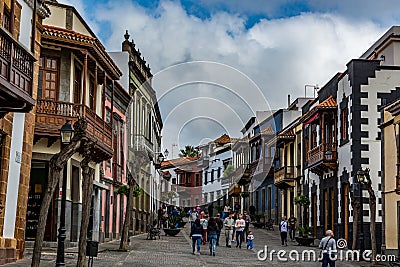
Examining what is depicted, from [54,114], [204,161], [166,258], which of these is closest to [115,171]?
[54,114]

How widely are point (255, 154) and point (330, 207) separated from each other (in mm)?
22695

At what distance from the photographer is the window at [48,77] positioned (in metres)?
24.2

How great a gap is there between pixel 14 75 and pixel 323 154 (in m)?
21.4

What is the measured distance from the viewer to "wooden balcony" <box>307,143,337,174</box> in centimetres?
3244

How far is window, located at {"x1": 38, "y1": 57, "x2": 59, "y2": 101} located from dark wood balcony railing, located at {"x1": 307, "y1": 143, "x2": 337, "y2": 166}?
14.1 m

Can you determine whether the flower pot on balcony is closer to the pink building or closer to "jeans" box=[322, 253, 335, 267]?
the pink building

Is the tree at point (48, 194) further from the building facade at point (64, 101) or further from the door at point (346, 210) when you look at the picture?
the door at point (346, 210)

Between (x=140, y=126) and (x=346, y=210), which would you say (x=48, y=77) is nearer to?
(x=346, y=210)

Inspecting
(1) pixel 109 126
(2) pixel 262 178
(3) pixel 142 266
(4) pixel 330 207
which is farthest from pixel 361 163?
(2) pixel 262 178

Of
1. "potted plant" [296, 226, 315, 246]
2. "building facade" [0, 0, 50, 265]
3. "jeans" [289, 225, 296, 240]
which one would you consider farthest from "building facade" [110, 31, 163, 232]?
"building facade" [0, 0, 50, 265]

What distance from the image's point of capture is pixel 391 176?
24609 millimetres

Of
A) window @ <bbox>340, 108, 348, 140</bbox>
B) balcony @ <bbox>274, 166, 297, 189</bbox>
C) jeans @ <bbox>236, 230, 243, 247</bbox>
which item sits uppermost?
window @ <bbox>340, 108, 348, 140</bbox>

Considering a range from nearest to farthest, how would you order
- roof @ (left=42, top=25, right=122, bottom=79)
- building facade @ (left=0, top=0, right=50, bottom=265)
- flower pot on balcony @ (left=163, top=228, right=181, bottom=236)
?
building facade @ (left=0, top=0, right=50, bottom=265)
roof @ (left=42, top=25, right=122, bottom=79)
flower pot on balcony @ (left=163, top=228, right=181, bottom=236)

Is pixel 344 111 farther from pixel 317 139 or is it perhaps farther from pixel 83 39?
pixel 83 39
